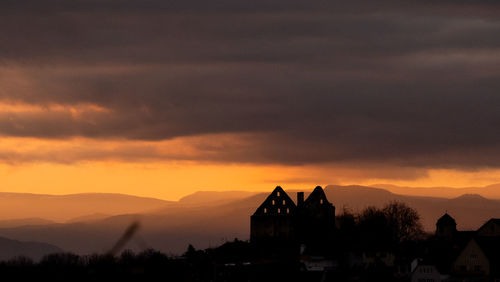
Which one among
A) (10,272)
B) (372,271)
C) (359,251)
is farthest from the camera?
(359,251)

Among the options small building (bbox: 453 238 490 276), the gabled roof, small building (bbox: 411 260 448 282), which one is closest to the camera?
small building (bbox: 411 260 448 282)

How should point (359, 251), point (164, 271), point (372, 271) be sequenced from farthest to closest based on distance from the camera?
point (359, 251)
point (372, 271)
point (164, 271)

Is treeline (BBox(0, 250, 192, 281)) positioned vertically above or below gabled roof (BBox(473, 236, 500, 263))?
below

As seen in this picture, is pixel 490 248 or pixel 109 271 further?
pixel 490 248

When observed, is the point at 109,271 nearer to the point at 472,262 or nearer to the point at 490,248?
the point at 472,262

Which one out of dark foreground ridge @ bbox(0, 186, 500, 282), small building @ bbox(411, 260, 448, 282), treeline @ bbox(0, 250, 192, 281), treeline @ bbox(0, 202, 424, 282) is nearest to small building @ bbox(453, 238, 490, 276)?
dark foreground ridge @ bbox(0, 186, 500, 282)

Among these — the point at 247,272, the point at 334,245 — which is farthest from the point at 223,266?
the point at 334,245

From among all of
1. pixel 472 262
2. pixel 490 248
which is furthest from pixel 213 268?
pixel 490 248

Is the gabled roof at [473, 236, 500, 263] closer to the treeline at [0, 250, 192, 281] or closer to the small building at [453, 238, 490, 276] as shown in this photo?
the small building at [453, 238, 490, 276]

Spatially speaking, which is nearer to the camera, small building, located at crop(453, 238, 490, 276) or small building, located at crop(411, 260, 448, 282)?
small building, located at crop(411, 260, 448, 282)

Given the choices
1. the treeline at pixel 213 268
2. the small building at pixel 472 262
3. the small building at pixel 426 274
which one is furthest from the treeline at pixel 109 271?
the small building at pixel 472 262

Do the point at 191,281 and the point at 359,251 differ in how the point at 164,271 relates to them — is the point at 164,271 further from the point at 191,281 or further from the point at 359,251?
the point at 359,251

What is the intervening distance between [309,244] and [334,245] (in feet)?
16.8

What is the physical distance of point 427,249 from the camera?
19688 centimetres
